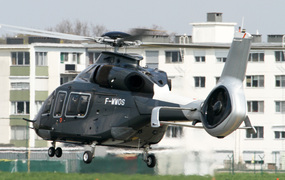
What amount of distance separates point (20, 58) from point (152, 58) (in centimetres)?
1250

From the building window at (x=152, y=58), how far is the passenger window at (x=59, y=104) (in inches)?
1581

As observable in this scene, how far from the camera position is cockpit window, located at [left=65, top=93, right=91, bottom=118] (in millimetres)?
26527

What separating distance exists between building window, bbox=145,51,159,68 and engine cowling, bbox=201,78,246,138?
44958mm

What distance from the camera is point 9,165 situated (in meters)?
42.5

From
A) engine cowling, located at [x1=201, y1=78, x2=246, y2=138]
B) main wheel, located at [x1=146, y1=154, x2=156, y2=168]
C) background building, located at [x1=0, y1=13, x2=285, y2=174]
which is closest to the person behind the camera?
engine cowling, located at [x1=201, y1=78, x2=246, y2=138]

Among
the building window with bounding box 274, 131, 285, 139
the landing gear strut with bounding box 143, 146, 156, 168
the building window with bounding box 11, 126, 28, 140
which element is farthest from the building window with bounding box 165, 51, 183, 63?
the landing gear strut with bounding box 143, 146, 156, 168

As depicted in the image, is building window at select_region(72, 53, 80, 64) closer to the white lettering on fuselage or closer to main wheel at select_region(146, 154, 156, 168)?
main wheel at select_region(146, 154, 156, 168)

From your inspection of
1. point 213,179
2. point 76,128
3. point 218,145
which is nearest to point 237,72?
point 76,128

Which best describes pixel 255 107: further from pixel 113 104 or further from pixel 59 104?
pixel 113 104

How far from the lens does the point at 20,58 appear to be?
67750 millimetres

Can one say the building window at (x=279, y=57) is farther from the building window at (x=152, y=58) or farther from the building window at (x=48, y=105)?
the building window at (x=48, y=105)

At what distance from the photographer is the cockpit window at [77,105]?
2653 cm

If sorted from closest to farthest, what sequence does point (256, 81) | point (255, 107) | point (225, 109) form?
point (225, 109), point (256, 81), point (255, 107)

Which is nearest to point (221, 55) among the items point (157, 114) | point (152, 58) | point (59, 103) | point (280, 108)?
point (152, 58)
